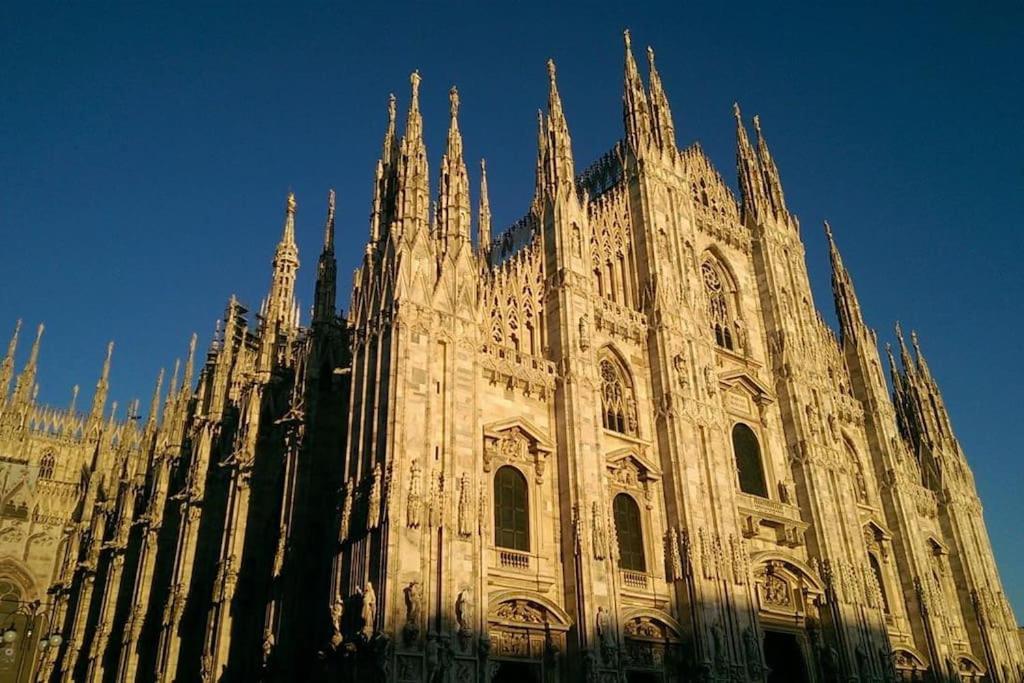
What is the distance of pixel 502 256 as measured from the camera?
42562mm

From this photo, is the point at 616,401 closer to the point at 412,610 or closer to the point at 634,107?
the point at 412,610

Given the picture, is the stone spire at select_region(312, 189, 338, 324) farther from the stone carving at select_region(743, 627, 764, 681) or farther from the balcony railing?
the stone carving at select_region(743, 627, 764, 681)

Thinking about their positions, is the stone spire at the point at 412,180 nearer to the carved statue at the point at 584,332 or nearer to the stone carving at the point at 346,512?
the carved statue at the point at 584,332

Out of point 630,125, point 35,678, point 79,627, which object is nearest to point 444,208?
point 630,125

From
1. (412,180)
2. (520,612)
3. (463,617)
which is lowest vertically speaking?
(463,617)

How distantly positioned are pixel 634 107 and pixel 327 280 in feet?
55.7

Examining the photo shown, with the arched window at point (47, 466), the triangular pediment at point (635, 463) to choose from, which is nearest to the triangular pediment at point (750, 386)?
the triangular pediment at point (635, 463)

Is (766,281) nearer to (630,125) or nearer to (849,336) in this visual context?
(849,336)

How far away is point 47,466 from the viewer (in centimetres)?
5238

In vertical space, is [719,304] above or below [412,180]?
above

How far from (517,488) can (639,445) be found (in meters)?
5.97

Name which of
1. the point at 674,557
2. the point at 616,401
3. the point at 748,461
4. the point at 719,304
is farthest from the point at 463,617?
the point at 719,304

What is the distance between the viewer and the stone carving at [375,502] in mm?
20453

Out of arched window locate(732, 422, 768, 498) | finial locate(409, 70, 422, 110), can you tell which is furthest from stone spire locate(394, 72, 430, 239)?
arched window locate(732, 422, 768, 498)
